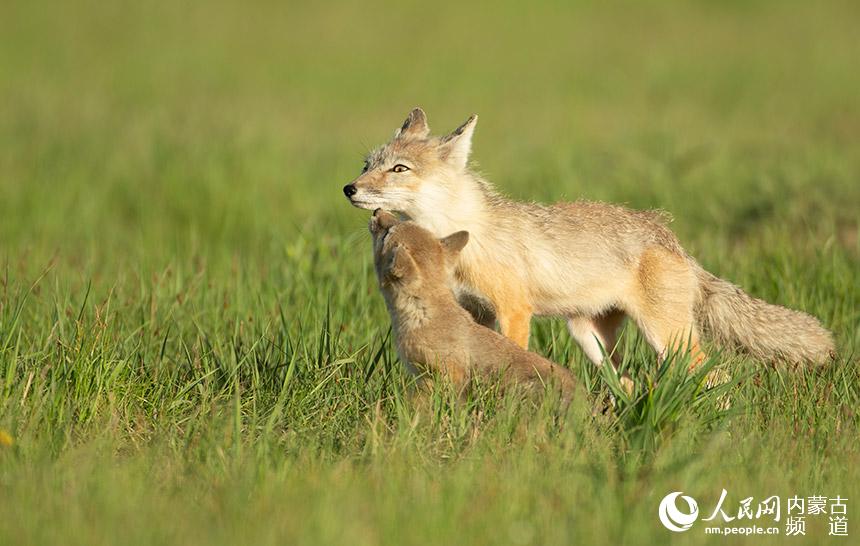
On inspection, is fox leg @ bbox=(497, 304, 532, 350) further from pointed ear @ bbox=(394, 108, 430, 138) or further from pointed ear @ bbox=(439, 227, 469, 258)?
pointed ear @ bbox=(394, 108, 430, 138)

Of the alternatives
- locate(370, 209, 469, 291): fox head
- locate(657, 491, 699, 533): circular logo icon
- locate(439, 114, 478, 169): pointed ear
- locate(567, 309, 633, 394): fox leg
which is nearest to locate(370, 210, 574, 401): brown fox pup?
locate(370, 209, 469, 291): fox head

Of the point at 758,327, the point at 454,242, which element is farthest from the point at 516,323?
the point at 758,327

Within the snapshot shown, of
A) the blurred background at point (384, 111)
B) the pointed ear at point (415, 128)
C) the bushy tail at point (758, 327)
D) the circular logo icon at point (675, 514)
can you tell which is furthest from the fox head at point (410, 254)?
the blurred background at point (384, 111)

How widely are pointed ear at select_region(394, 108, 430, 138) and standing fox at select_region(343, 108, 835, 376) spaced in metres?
0.14

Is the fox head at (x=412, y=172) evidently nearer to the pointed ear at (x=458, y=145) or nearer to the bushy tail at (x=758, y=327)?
the pointed ear at (x=458, y=145)

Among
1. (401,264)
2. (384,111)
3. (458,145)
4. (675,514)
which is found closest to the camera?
(675,514)

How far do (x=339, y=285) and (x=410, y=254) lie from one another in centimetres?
237

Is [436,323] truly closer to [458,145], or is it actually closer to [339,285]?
[458,145]

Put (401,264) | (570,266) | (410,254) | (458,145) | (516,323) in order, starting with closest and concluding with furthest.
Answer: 1. (401,264)
2. (410,254)
3. (516,323)
4. (570,266)
5. (458,145)

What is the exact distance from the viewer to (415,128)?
324 inches

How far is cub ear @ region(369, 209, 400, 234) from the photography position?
676 cm

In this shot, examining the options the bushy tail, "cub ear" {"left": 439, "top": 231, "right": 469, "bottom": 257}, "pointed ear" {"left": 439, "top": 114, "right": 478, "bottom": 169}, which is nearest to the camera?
"cub ear" {"left": 439, "top": 231, "right": 469, "bottom": 257}

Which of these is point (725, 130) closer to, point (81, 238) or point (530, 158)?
point (530, 158)

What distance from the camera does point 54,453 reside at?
221 inches
